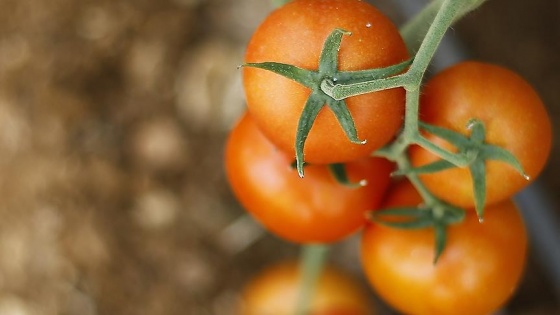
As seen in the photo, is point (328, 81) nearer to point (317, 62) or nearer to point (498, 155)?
point (317, 62)

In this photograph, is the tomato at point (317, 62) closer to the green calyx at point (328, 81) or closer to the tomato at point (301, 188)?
the green calyx at point (328, 81)

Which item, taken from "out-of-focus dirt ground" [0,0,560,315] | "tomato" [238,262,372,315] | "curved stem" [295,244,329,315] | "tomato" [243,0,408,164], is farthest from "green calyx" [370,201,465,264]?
"out-of-focus dirt ground" [0,0,560,315]

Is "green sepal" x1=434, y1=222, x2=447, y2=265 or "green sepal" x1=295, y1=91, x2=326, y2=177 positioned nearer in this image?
"green sepal" x1=295, y1=91, x2=326, y2=177

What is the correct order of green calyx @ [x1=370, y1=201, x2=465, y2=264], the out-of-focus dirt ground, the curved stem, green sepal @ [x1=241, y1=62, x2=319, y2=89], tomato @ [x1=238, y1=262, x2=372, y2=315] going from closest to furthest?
green sepal @ [x1=241, y1=62, x2=319, y2=89], green calyx @ [x1=370, y1=201, x2=465, y2=264], the curved stem, tomato @ [x1=238, y1=262, x2=372, y2=315], the out-of-focus dirt ground

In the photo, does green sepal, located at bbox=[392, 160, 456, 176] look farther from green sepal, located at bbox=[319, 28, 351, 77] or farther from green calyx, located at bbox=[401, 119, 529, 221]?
green sepal, located at bbox=[319, 28, 351, 77]

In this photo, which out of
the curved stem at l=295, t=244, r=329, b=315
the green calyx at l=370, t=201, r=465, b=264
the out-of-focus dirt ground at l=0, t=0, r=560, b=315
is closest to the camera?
the green calyx at l=370, t=201, r=465, b=264

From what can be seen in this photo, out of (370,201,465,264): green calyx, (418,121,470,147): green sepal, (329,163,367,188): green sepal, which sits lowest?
(370,201,465,264): green calyx

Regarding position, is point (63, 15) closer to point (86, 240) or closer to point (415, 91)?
point (86, 240)
